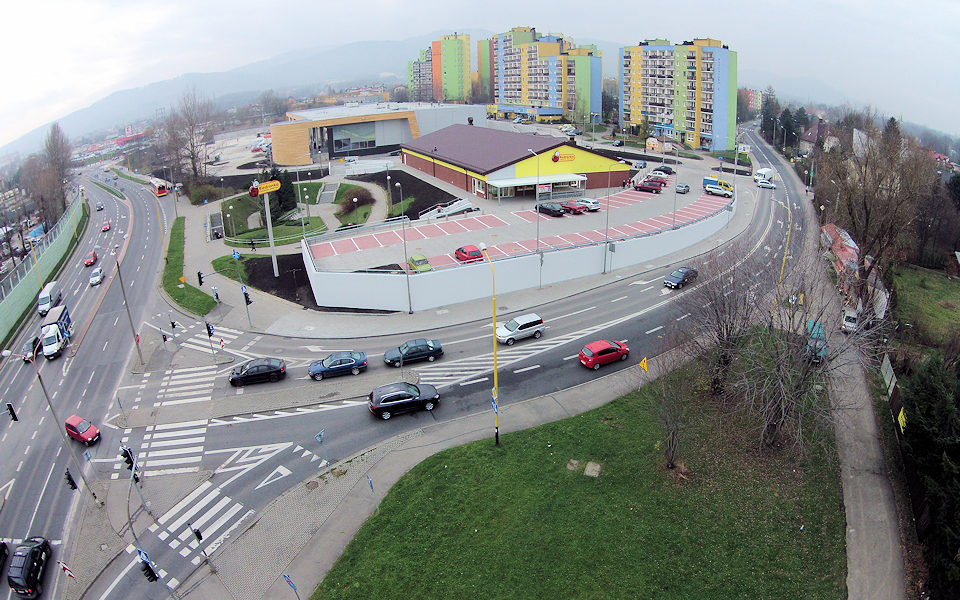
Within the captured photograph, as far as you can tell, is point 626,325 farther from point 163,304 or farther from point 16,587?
point 163,304

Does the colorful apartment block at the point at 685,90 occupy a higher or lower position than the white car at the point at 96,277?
higher

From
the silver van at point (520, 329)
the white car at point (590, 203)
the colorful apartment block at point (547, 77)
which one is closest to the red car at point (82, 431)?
the silver van at point (520, 329)

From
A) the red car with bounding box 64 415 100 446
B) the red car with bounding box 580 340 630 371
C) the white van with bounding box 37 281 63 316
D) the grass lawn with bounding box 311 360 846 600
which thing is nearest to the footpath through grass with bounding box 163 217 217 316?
the white van with bounding box 37 281 63 316

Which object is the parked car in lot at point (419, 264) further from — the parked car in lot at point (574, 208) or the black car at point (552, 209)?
the parked car in lot at point (574, 208)

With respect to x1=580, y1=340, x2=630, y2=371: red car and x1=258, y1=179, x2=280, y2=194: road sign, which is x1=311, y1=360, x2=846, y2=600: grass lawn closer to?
x1=580, y1=340, x2=630, y2=371: red car

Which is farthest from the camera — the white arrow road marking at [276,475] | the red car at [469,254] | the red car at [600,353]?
the red car at [469,254]

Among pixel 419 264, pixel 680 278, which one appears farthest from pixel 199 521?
pixel 680 278
